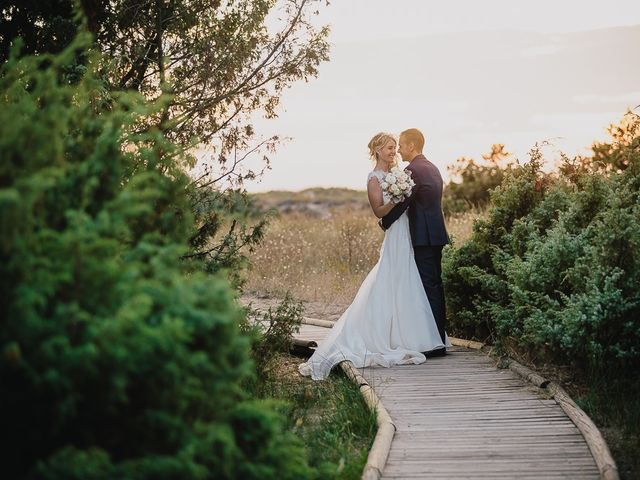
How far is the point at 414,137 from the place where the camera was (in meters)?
8.99

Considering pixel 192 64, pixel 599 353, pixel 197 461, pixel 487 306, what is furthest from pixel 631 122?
pixel 197 461

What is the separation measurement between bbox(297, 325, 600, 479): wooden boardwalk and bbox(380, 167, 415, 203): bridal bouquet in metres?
1.96

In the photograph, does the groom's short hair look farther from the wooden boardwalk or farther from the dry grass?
the dry grass

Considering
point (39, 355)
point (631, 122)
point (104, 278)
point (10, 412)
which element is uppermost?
point (631, 122)

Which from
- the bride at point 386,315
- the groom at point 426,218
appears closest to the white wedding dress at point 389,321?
the bride at point 386,315

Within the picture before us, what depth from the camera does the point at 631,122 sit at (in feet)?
31.0

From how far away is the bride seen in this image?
27.8 ft

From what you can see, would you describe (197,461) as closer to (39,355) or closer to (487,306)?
(39,355)

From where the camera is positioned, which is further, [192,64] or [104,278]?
[192,64]

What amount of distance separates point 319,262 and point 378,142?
24.9ft

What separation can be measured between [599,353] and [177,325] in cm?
507

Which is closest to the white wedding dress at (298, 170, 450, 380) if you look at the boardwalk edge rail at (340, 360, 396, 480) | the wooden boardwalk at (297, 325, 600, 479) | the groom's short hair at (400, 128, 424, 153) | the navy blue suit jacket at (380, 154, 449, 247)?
the navy blue suit jacket at (380, 154, 449, 247)

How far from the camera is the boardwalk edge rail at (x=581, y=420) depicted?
16.5ft

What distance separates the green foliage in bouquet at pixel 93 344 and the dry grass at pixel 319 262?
33.4 ft
